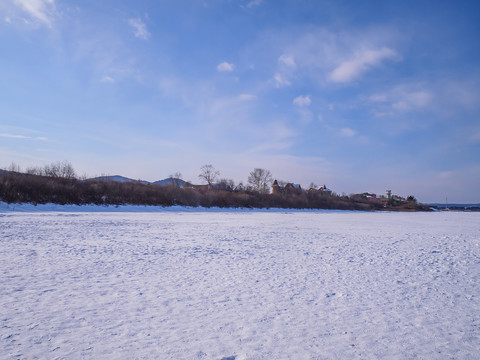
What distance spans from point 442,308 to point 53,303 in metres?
5.76

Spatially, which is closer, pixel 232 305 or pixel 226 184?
pixel 232 305

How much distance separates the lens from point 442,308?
4.36 meters

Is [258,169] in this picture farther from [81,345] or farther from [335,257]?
[81,345]

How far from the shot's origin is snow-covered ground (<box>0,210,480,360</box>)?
9.98ft

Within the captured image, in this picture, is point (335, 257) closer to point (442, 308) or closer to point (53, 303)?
point (442, 308)

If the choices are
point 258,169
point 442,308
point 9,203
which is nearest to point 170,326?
point 442,308

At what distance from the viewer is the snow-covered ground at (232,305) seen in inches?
120

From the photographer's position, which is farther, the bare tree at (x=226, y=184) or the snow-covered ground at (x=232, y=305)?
the bare tree at (x=226, y=184)

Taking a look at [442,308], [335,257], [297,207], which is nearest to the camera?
[442,308]

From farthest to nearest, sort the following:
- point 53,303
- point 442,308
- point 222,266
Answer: point 222,266, point 442,308, point 53,303

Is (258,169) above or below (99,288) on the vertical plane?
above

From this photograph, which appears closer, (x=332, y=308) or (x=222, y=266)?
(x=332, y=308)

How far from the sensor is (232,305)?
13.9 feet

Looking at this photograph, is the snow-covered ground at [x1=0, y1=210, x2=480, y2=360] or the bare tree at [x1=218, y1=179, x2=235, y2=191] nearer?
the snow-covered ground at [x1=0, y1=210, x2=480, y2=360]
